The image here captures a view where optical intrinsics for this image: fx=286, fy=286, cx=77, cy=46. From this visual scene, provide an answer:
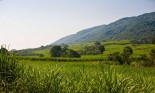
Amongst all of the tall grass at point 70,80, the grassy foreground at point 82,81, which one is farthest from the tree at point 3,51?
the grassy foreground at point 82,81

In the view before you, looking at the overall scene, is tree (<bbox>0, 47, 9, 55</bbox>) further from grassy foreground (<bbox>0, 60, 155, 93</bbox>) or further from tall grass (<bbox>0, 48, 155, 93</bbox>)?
grassy foreground (<bbox>0, 60, 155, 93</bbox>)

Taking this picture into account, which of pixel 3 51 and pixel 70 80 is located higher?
pixel 3 51

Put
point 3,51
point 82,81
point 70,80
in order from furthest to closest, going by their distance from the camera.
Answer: point 3,51 < point 70,80 < point 82,81

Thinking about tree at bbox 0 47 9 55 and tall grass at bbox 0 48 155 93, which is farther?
tree at bbox 0 47 9 55

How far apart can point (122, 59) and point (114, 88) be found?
224 ft

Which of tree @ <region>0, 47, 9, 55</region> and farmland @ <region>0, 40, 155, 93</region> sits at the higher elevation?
tree @ <region>0, 47, 9, 55</region>

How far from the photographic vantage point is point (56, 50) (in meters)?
117

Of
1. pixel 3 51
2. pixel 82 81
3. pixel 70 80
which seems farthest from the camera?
pixel 3 51

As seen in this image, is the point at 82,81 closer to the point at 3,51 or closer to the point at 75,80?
the point at 75,80

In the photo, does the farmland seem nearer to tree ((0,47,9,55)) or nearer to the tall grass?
the tall grass

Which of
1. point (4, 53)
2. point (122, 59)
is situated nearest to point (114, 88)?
point (4, 53)

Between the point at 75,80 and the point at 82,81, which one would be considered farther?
the point at 75,80

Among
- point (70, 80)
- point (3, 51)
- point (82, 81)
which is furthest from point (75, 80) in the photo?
point (3, 51)

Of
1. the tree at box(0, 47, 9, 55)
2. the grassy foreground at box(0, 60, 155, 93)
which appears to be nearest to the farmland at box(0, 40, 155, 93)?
the grassy foreground at box(0, 60, 155, 93)
